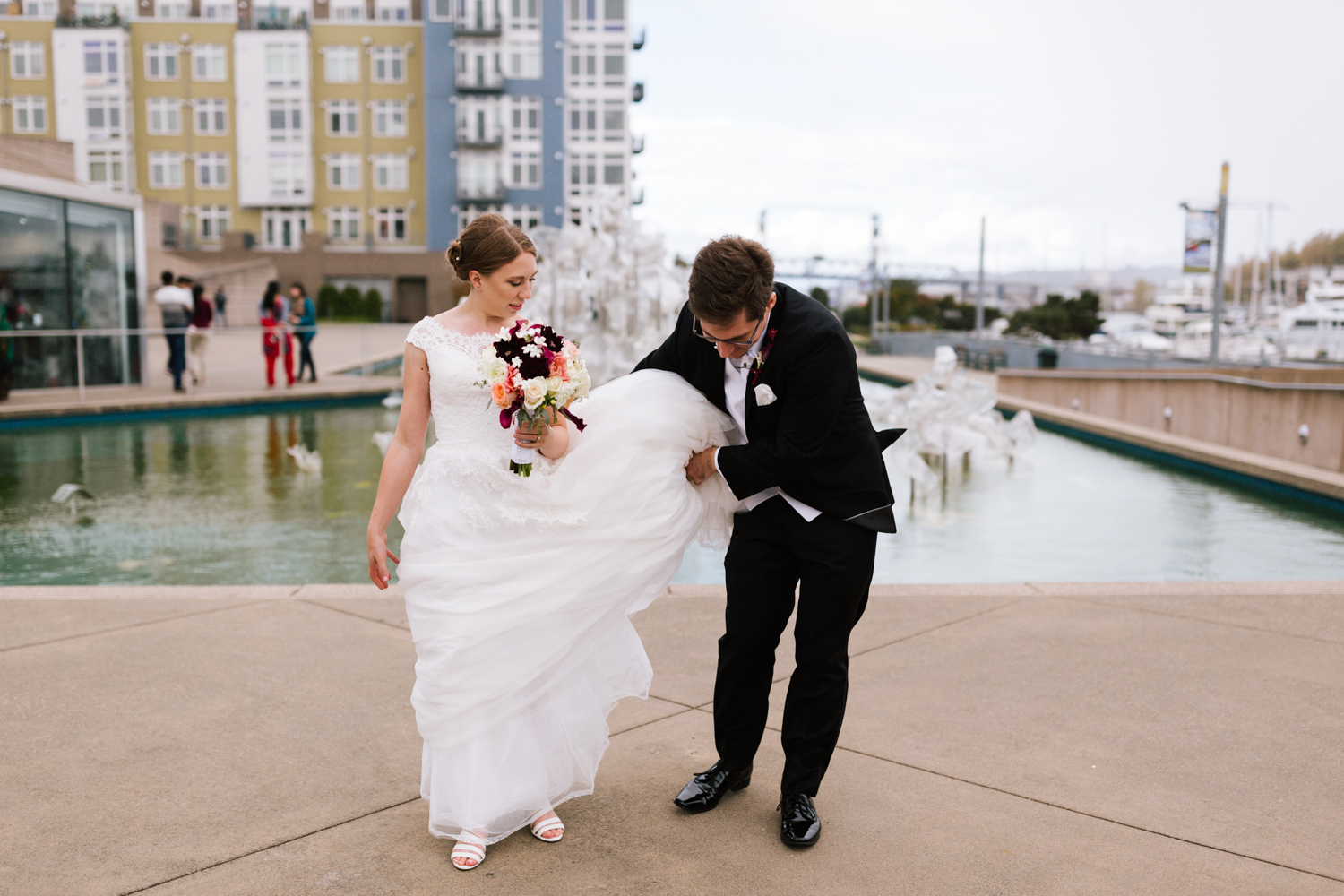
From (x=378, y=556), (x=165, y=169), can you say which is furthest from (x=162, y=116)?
(x=378, y=556)

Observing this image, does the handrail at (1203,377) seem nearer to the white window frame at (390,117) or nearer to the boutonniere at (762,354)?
the boutonniere at (762,354)

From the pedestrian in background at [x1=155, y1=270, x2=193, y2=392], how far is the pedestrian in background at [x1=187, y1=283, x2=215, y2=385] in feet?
0.37

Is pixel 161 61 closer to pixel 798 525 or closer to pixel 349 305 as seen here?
pixel 349 305

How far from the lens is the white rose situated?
2.89 meters

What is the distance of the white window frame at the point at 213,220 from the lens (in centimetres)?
5831

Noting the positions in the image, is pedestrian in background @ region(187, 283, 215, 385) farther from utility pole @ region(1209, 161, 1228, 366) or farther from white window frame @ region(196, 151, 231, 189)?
white window frame @ region(196, 151, 231, 189)

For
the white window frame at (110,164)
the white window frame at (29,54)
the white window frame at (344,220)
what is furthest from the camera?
the white window frame at (29,54)

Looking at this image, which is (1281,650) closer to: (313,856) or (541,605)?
(541,605)

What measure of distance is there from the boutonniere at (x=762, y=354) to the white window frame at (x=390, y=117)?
5785cm

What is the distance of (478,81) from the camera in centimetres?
5484

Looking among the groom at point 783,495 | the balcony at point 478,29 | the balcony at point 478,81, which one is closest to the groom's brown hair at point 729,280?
the groom at point 783,495

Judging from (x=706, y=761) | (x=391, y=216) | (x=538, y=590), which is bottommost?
(x=706, y=761)

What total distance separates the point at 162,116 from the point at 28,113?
7.71 meters

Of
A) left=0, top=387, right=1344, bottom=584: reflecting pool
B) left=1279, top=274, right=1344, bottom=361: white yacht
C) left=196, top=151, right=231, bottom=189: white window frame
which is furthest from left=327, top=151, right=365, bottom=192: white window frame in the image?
left=0, top=387, right=1344, bottom=584: reflecting pool
